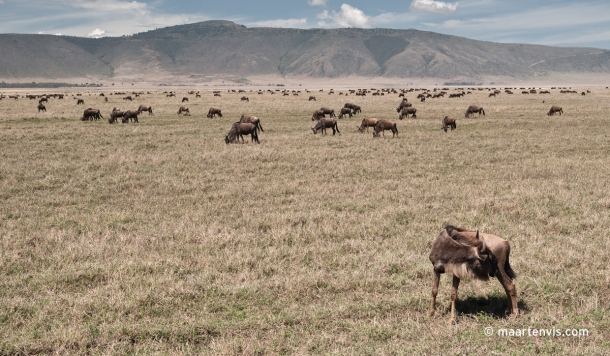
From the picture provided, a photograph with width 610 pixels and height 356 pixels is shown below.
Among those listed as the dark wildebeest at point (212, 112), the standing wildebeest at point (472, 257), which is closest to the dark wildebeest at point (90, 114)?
the dark wildebeest at point (212, 112)

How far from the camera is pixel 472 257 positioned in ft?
17.8

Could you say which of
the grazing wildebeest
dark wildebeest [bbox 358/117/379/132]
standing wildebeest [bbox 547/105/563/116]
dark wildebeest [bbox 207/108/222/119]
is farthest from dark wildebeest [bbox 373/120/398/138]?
the grazing wildebeest

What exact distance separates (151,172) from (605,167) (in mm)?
16756

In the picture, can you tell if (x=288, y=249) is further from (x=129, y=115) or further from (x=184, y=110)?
(x=184, y=110)

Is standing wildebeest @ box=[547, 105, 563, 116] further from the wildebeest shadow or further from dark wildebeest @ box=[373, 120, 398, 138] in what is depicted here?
the wildebeest shadow

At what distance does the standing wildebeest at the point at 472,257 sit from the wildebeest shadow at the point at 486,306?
360mm

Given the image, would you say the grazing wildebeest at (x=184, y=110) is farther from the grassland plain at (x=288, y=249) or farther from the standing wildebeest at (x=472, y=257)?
the standing wildebeest at (x=472, y=257)

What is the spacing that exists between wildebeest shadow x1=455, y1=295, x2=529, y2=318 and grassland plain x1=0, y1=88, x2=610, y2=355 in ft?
0.09

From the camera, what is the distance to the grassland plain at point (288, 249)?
222 inches

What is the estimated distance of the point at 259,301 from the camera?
665 cm

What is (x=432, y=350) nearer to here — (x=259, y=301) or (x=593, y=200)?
(x=259, y=301)

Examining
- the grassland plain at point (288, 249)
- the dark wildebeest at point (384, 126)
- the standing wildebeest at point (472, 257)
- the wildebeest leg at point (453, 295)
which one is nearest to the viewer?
the standing wildebeest at point (472, 257)

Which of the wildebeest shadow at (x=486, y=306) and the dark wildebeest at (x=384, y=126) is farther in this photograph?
the dark wildebeest at (x=384, y=126)

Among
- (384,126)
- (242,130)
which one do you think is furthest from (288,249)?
(384,126)
